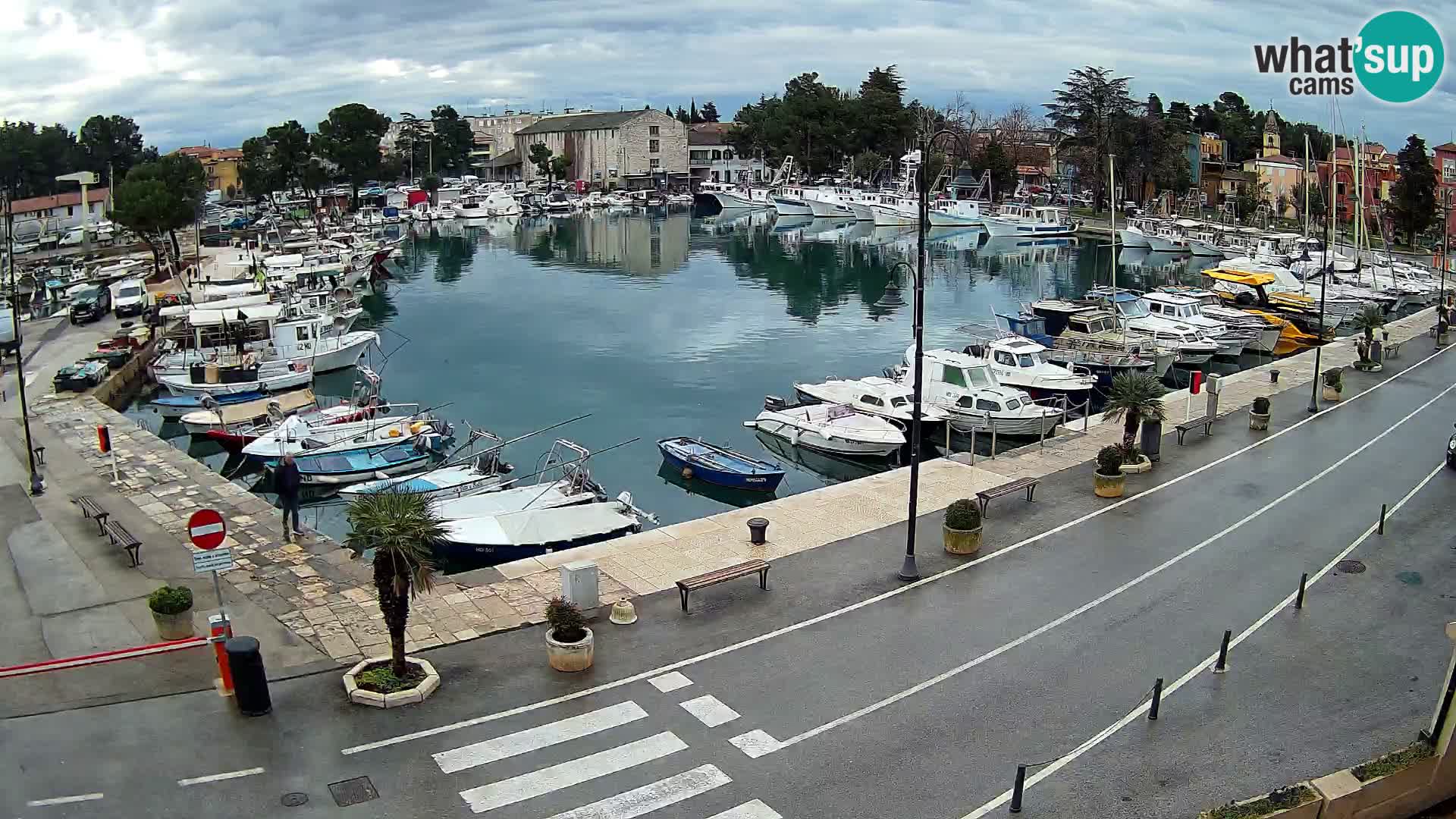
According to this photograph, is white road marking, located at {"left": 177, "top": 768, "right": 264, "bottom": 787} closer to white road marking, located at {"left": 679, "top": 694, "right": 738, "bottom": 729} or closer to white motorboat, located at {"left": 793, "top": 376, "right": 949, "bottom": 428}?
white road marking, located at {"left": 679, "top": 694, "right": 738, "bottom": 729}

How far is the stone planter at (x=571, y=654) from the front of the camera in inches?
646

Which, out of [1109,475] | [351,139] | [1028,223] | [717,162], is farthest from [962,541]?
[717,162]

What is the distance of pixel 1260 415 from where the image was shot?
104 ft

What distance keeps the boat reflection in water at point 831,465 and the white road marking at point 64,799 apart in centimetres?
2429

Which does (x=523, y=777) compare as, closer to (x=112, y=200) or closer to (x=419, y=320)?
(x=419, y=320)

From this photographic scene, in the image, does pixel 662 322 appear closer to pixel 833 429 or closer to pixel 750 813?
pixel 833 429

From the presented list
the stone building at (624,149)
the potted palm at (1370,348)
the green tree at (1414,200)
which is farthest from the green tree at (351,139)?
the potted palm at (1370,348)

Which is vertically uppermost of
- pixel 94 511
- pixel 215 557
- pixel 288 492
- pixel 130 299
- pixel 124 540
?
pixel 130 299

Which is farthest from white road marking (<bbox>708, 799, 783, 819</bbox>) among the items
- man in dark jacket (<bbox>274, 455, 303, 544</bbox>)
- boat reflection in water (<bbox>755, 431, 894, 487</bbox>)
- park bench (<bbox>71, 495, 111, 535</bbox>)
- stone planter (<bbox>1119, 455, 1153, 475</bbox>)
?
boat reflection in water (<bbox>755, 431, 894, 487</bbox>)

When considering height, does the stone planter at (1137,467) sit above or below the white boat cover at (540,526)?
above

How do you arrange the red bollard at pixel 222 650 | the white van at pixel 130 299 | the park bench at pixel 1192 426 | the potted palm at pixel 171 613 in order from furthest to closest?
the white van at pixel 130 299 < the park bench at pixel 1192 426 < the potted palm at pixel 171 613 < the red bollard at pixel 222 650

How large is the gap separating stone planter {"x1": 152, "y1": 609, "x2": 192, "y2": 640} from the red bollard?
941mm

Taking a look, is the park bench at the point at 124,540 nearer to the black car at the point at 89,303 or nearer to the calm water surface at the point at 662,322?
the calm water surface at the point at 662,322

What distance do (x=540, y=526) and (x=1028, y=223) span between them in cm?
10436
